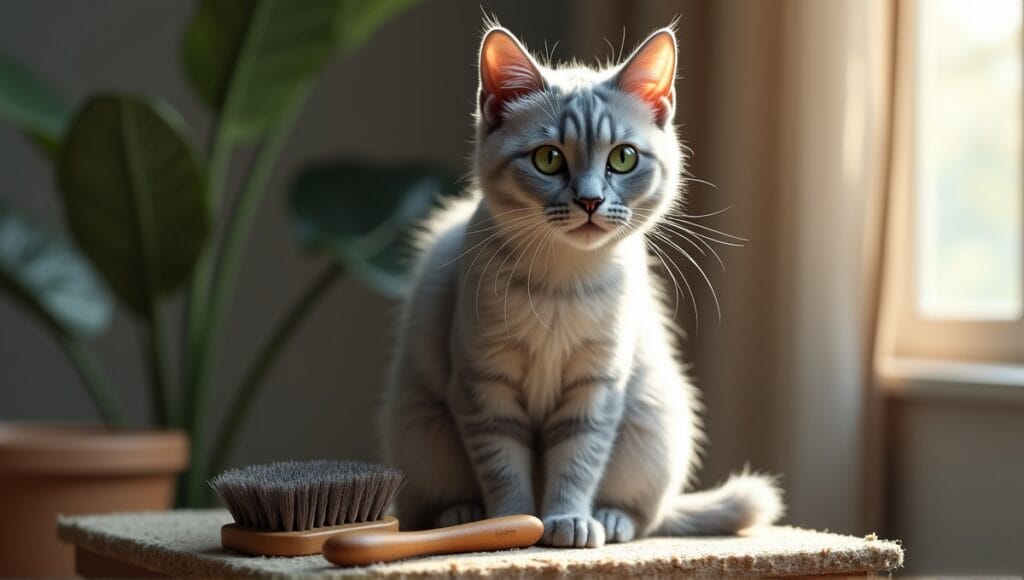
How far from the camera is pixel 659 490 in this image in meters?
1.17

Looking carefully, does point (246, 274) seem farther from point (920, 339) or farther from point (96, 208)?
point (920, 339)

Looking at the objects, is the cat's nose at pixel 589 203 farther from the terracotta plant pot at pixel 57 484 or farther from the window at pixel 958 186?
the terracotta plant pot at pixel 57 484

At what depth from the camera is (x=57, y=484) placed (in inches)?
71.6

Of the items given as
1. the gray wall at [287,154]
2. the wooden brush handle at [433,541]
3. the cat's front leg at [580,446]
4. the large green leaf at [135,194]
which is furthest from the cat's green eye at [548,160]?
the gray wall at [287,154]

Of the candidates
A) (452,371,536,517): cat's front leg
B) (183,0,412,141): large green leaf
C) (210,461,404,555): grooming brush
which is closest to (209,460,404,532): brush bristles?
(210,461,404,555): grooming brush

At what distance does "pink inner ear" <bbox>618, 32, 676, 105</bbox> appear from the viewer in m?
1.09

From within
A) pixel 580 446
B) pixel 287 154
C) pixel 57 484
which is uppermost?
pixel 287 154

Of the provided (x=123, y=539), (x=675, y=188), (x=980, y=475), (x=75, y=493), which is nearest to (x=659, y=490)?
(x=675, y=188)

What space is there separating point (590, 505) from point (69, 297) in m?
1.37

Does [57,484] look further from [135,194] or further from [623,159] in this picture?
[623,159]

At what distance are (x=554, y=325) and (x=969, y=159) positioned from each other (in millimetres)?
1137

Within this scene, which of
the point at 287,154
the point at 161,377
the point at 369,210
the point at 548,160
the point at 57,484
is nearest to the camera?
the point at 548,160

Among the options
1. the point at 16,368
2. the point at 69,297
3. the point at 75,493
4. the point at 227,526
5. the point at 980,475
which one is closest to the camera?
the point at 227,526

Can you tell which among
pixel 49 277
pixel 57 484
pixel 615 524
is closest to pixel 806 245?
pixel 615 524
